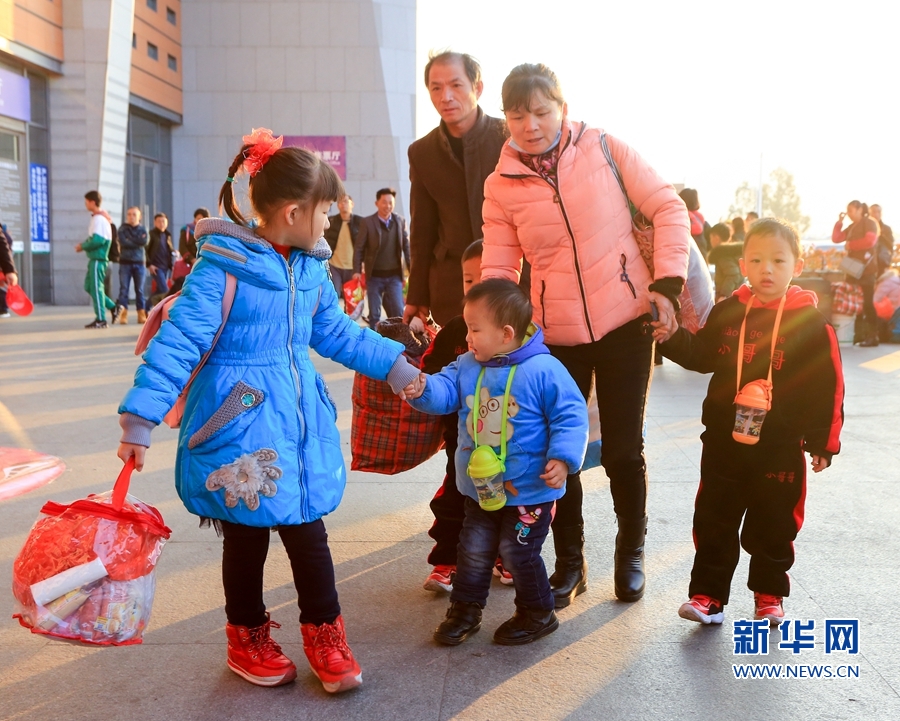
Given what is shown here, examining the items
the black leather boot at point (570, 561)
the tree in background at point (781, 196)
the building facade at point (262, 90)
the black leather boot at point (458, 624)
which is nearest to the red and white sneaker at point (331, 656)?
the black leather boot at point (458, 624)

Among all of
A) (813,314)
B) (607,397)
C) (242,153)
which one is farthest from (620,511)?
(242,153)

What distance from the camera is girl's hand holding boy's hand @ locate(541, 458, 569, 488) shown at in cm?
305

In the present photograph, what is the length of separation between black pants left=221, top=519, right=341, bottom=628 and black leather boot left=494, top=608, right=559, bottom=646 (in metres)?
0.61

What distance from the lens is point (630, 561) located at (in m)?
3.60

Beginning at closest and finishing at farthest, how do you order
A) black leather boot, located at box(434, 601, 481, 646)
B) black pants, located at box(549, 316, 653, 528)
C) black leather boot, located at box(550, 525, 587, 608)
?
black leather boot, located at box(434, 601, 481, 646), black pants, located at box(549, 316, 653, 528), black leather boot, located at box(550, 525, 587, 608)

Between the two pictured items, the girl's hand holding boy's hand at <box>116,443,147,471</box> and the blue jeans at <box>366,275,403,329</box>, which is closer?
the girl's hand holding boy's hand at <box>116,443,147,471</box>

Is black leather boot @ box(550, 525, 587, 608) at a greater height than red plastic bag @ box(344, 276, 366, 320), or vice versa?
red plastic bag @ box(344, 276, 366, 320)

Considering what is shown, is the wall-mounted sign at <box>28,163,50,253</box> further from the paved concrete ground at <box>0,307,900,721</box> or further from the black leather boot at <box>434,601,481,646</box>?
the black leather boot at <box>434,601,481,646</box>

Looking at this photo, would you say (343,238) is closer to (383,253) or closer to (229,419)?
(383,253)

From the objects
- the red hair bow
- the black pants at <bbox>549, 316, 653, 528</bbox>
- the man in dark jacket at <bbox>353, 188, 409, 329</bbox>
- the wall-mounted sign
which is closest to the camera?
the red hair bow

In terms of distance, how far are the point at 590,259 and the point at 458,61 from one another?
1.04m

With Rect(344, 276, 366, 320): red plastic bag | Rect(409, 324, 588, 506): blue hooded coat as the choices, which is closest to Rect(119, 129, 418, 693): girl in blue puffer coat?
Rect(409, 324, 588, 506): blue hooded coat

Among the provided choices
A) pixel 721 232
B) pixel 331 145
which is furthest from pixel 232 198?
pixel 331 145

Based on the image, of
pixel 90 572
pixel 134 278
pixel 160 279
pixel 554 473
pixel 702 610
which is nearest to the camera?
pixel 90 572
